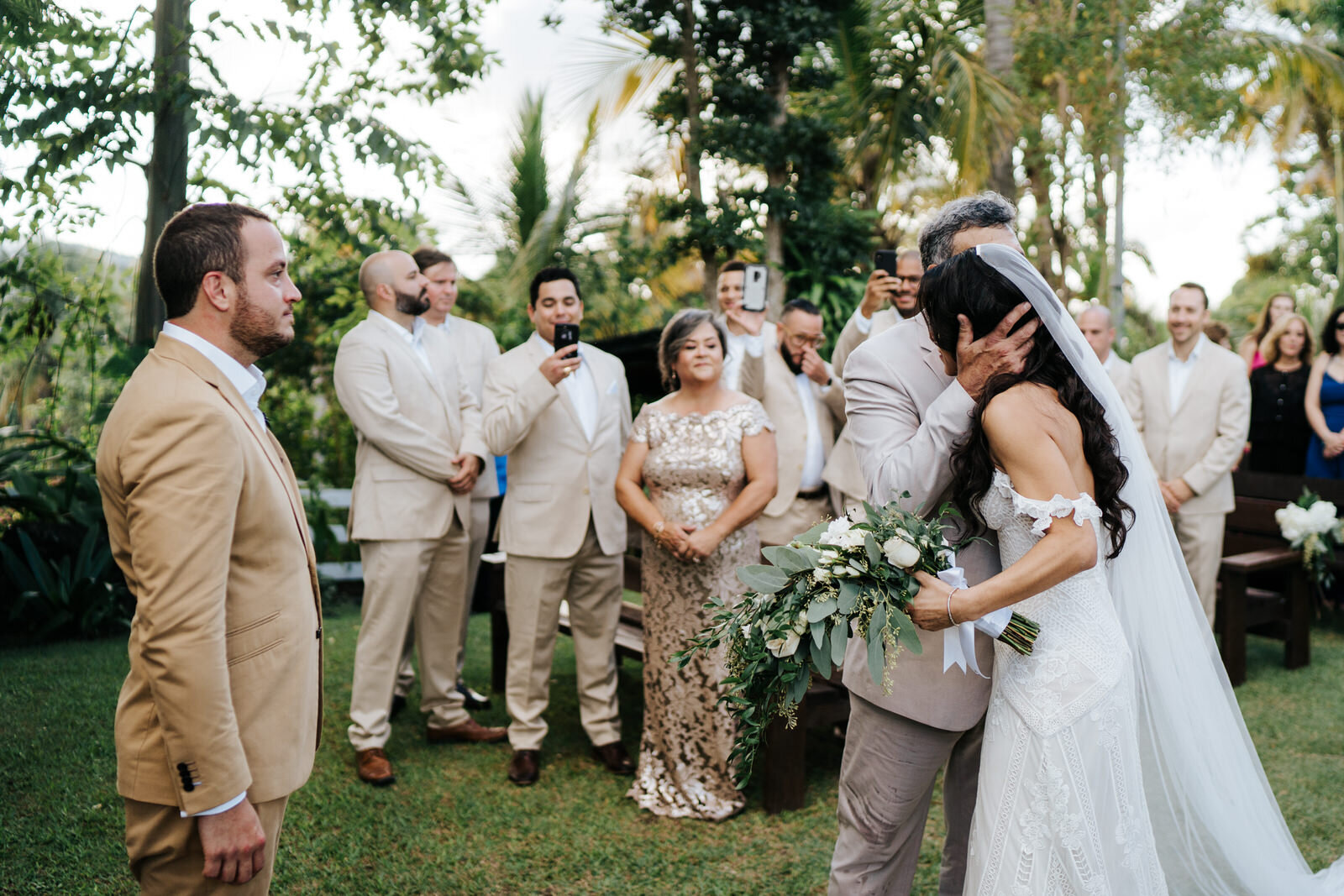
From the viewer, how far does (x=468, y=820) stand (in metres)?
3.89

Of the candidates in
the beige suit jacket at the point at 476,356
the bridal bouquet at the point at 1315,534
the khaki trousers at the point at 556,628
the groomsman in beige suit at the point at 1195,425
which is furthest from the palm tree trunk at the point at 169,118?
the bridal bouquet at the point at 1315,534

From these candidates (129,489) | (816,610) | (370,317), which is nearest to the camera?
(129,489)

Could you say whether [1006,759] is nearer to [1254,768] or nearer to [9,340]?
[1254,768]

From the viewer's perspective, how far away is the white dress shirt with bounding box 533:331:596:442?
14.7ft

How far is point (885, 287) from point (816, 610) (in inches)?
88.9

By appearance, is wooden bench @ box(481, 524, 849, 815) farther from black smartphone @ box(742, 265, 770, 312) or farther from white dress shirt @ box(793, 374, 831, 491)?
black smartphone @ box(742, 265, 770, 312)

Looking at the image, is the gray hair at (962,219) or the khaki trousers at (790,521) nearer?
the gray hair at (962,219)

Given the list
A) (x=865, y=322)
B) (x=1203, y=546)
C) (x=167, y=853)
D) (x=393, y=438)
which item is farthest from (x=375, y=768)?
(x=1203, y=546)

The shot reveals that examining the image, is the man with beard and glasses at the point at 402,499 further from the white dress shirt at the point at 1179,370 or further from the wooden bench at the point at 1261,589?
the white dress shirt at the point at 1179,370

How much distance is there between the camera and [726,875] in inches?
137

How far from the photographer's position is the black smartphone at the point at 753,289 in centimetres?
501

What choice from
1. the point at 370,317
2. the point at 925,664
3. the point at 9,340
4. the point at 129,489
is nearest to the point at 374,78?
the point at 370,317

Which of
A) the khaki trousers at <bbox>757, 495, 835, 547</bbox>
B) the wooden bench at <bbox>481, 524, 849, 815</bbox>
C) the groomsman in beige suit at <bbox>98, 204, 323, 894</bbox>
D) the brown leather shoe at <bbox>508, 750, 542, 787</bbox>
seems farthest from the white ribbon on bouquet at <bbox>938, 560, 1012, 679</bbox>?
the brown leather shoe at <bbox>508, 750, 542, 787</bbox>

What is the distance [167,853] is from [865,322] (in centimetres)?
358
